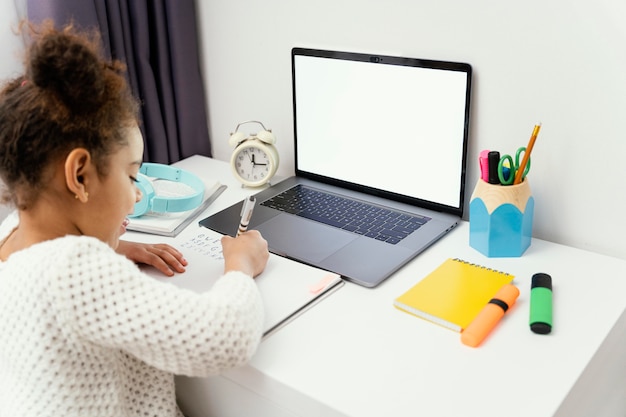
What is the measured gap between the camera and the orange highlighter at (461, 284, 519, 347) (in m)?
0.80

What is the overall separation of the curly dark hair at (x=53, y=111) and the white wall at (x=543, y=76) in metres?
0.56

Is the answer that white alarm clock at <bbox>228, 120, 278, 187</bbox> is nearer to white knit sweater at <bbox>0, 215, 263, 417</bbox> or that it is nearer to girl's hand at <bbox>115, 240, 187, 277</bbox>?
girl's hand at <bbox>115, 240, 187, 277</bbox>

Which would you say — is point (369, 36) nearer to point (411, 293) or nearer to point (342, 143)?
point (342, 143)

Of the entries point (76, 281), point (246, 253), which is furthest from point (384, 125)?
point (76, 281)

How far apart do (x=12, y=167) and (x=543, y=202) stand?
80cm

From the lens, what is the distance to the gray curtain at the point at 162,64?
4.43 feet

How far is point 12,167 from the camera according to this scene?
2.43ft

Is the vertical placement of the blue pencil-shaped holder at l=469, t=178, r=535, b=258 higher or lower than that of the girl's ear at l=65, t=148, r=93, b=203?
lower

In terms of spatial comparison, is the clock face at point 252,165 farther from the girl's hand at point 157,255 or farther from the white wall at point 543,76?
the girl's hand at point 157,255

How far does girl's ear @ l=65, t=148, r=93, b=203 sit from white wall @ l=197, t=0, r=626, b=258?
0.59 m

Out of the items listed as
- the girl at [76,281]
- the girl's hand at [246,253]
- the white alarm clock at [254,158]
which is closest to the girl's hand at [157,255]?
the girl's hand at [246,253]

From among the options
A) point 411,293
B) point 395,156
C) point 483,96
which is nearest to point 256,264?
point 411,293

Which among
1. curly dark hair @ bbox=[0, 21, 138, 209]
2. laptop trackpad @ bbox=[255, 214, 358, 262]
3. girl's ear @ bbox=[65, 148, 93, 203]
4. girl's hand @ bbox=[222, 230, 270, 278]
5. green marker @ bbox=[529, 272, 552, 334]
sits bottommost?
laptop trackpad @ bbox=[255, 214, 358, 262]

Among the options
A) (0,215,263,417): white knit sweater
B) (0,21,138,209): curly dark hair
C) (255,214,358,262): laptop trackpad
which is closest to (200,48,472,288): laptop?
(255,214,358,262): laptop trackpad
